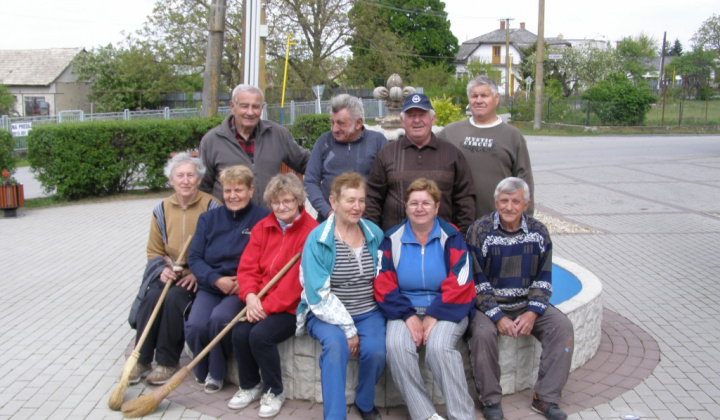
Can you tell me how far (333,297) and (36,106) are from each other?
38.8 metres

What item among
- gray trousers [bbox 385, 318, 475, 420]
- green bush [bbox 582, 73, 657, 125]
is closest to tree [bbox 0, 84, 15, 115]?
green bush [bbox 582, 73, 657, 125]

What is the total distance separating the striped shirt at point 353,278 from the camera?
377 centimetres

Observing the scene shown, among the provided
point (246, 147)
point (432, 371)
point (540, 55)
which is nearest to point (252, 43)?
point (246, 147)

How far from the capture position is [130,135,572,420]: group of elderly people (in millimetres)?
3596

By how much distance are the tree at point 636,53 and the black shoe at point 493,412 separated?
159ft

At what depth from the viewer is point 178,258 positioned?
4.45 meters

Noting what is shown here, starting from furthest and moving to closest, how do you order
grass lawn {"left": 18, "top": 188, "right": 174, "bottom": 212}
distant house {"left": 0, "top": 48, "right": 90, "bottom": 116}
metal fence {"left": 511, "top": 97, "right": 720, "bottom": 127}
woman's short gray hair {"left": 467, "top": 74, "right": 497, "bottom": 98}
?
distant house {"left": 0, "top": 48, "right": 90, "bottom": 116} < metal fence {"left": 511, "top": 97, "right": 720, "bottom": 127} < grass lawn {"left": 18, "top": 188, "right": 174, "bottom": 212} < woman's short gray hair {"left": 467, "top": 74, "right": 497, "bottom": 98}

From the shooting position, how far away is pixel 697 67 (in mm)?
47000

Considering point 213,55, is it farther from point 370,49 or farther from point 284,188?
point 370,49

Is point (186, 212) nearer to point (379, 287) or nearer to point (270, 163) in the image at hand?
point (270, 163)

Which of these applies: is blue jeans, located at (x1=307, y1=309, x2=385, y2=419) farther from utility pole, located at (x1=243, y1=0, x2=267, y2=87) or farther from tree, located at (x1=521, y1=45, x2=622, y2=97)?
tree, located at (x1=521, y1=45, x2=622, y2=97)

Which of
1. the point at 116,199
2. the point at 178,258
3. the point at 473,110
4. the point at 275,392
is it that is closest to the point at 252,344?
the point at 275,392

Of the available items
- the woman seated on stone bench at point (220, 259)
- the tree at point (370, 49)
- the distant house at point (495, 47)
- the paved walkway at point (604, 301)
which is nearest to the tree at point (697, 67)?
the distant house at point (495, 47)

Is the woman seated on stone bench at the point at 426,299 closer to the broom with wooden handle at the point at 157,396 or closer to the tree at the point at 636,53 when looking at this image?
the broom with wooden handle at the point at 157,396
